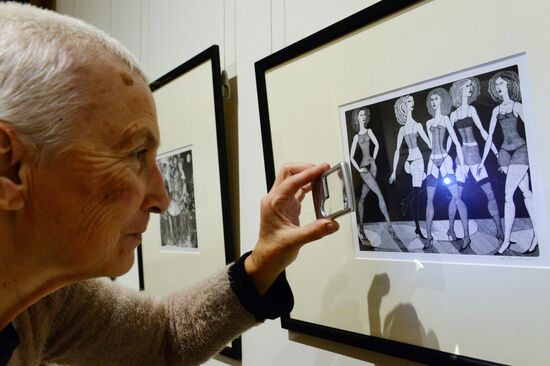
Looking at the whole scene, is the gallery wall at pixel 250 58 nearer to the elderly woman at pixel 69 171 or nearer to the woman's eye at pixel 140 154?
the elderly woman at pixel 69 171

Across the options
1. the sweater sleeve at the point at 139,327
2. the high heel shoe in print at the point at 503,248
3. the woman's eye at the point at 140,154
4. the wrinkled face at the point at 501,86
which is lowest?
the sweater sleeve at the point at 139,327

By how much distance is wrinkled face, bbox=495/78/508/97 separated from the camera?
1.68 ft

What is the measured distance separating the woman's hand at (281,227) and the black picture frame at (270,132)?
0.12 meters

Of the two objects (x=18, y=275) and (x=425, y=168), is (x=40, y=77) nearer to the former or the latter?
(x=18, y=275)

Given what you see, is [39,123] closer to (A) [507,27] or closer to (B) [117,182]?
(B) [117,182]

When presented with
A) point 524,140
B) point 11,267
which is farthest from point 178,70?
point 524,140

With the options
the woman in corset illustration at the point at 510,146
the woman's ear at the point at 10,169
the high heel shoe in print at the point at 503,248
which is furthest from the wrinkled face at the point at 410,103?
the woman's ear at the point at 10,169

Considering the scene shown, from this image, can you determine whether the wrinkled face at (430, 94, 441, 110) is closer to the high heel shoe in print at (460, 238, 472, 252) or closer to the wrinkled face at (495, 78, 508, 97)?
the wrinkled face at (495, 78, 508, 97)

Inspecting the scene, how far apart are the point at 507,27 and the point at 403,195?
252mm

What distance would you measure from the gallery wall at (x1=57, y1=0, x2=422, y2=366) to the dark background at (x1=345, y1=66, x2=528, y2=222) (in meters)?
0.21

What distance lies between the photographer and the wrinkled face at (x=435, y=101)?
58cm

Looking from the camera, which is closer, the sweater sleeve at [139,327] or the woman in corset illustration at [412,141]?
the woman in corset illustration at [412,141]

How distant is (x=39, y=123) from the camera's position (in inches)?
18.4

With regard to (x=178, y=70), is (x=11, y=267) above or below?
below
